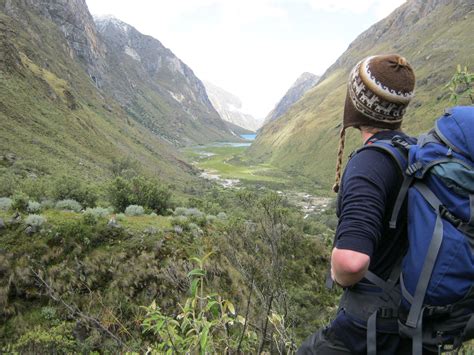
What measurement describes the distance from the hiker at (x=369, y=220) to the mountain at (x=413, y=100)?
2845 inches

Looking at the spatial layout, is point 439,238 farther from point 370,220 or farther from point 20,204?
point 20,204

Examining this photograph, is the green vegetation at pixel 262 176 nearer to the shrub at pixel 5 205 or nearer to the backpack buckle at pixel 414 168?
the shrub at pixel 5 205

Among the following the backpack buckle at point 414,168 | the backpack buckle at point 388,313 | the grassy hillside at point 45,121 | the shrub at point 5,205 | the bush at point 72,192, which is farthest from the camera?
the grassy hillside at point 45,121

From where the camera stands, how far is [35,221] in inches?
363

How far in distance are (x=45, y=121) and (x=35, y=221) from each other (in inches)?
1557

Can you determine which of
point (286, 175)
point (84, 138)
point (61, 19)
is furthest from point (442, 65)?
point (61, 19)

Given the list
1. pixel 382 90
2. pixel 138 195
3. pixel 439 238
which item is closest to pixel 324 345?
pixel 439 238

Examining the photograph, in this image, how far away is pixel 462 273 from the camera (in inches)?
68.2

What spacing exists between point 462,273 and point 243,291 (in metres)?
8.44

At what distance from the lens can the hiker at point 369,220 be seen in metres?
1.89

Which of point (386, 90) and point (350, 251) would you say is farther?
point (386, 90)

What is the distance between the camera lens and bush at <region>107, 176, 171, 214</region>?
1656 centimetres

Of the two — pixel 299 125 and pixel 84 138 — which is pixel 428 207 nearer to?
pixel 84 138

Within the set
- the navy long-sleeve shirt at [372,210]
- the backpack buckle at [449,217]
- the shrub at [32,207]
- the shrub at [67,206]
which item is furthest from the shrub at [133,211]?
the backpack buckle at [449,217]
